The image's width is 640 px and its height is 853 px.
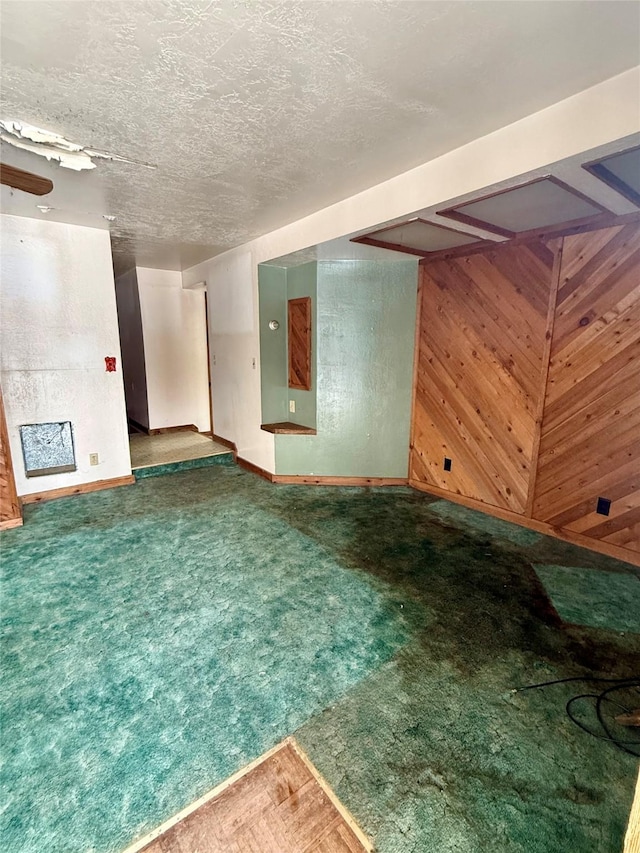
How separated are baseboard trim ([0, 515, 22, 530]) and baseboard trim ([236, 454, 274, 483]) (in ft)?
7.65

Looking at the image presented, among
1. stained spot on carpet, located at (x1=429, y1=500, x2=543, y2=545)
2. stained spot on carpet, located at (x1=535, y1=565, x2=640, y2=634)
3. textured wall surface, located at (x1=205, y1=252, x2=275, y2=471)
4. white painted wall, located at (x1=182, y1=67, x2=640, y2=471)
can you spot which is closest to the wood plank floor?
stained spot on carpet, located at (x1=535, y1=565, x2=640, y2=634)

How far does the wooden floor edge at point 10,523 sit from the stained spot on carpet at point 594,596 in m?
4.21

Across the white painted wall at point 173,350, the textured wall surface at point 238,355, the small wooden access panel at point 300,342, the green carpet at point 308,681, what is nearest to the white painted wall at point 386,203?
the textured wall surface at point 238,355

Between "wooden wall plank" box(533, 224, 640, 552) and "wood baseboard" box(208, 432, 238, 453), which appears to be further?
"wood baseboard" box(208, 432, 238, 453)

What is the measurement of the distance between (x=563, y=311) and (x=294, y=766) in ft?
11.3

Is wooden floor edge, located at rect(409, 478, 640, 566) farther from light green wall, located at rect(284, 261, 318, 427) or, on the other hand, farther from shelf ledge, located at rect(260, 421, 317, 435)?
light green wall, located at rect(284, 261, 318, 427)

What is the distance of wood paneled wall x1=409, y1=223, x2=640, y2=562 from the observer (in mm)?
2887

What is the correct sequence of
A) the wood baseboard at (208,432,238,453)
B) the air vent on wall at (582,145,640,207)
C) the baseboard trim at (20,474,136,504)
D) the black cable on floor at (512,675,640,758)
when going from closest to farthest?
the black cable on floor at (512,675,640,758) → the air vent on wall at (582,145,640,207) → the baseboard trim at (20,474,136,504) → the wood baseboard at (208,432,238,453)

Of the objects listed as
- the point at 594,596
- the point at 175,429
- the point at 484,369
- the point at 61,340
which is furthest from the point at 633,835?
the point at 175,429

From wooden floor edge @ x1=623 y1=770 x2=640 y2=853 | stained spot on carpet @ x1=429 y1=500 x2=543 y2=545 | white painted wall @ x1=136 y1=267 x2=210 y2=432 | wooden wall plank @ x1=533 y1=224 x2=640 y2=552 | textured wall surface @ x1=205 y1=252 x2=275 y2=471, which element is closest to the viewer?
wooden floor edge @ x1=623 y1=770 x2=640 y2=853

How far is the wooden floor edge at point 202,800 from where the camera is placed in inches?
47.8

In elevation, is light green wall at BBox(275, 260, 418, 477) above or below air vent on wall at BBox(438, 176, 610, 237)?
below

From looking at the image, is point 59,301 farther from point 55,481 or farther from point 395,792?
point 395,792

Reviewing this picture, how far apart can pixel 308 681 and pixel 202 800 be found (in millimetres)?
617
